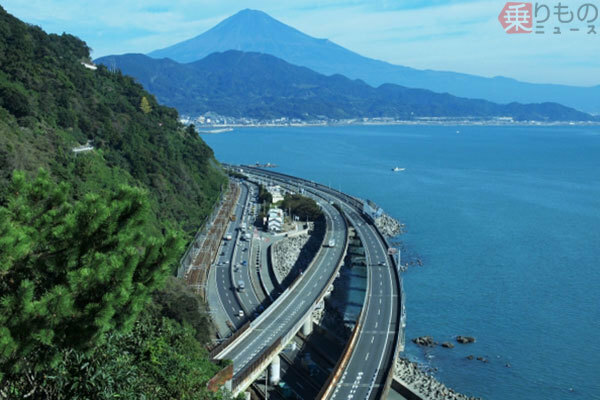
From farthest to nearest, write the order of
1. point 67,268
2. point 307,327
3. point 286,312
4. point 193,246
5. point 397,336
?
point 193,246 → point 307,327 → point 286,312 → point 397,336 → point 67,268

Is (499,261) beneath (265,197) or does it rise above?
beneath

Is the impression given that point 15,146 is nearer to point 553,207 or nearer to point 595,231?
point 595,231

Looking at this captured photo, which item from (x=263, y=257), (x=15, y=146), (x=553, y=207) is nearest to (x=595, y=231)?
(x=553, y=207)

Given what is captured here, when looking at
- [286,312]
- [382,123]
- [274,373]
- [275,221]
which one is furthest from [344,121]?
[274,373]

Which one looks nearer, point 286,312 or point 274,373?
point 274,373

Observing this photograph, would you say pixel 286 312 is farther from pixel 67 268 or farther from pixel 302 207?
pixel 302 207

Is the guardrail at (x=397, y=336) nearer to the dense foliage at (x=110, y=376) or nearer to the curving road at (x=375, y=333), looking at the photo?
the curving road at (x=375, y=333)

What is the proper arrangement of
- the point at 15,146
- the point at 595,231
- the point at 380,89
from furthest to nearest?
the point at 380,89 < the point at 595,231 < the point at 15,146

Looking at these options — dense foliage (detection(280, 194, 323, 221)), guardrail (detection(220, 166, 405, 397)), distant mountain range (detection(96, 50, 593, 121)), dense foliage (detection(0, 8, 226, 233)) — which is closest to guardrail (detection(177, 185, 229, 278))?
dense foliage (detection(0, 8, 226, 233))

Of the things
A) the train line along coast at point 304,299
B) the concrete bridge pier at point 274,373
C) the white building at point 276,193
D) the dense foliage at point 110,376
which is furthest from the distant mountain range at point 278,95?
the dense foliage at point 110,376
